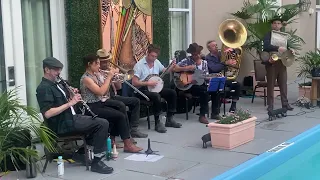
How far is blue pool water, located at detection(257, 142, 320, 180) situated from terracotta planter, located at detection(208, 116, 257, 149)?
2.17ft

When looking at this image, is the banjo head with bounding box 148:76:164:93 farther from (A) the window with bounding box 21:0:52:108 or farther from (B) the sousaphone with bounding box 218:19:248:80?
(B) the sousaphone with bounding box 218:19:248:80

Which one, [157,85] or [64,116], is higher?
[157,85]

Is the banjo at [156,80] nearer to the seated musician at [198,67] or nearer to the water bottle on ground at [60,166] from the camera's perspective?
the seated musician at [198,67]

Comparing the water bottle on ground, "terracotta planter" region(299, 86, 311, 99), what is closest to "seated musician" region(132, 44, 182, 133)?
the water bottle on ground

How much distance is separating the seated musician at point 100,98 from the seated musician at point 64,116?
0.38 metres

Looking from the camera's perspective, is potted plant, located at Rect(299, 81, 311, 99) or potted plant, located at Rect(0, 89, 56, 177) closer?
potted plant, located at Rect(0, 89, 56, 177)

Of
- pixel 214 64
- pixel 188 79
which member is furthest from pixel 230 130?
pixel 214 64

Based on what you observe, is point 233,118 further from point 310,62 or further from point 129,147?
point 310,62

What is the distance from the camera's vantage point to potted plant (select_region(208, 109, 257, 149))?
556cm

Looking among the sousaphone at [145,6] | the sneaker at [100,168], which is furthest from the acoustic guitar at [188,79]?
the sneaker at [100,168]

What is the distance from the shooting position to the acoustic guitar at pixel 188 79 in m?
7.18

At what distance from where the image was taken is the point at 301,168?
18.5 ft

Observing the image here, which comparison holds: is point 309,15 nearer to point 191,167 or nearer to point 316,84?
point 316,84

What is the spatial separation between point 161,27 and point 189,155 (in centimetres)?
322
